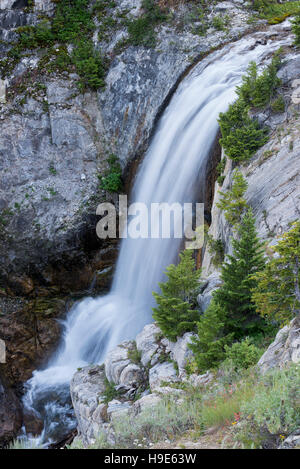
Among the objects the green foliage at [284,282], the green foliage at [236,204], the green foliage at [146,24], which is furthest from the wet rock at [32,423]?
the green foliage at [146,24]

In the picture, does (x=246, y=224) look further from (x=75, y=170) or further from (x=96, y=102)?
(x=96, y=102)

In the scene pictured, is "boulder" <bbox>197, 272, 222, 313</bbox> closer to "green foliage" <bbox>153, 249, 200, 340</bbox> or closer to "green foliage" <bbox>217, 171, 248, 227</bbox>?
"green foliage" <bbox>153, 249, 200, 340</bbox>

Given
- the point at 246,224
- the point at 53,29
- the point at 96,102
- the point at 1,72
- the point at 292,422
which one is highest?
the point at 53,29

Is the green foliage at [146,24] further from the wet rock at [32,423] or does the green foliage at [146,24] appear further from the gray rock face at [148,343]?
Answer: the wet rock at [32,423]

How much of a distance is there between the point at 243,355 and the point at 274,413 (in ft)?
9.69

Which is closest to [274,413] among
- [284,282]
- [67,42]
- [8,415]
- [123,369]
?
[284,282]

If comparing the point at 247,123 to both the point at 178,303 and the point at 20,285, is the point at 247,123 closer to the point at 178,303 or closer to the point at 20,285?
the point at 178,303

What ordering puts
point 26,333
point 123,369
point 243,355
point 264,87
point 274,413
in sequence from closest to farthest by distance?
1. point 274,413
2. point 243,355
3. point 123,369
4. point 264,87
5. point 26,333

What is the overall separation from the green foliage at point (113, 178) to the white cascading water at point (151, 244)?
151cm

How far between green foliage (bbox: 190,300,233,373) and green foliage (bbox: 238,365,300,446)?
118 inches

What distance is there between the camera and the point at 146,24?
822 inches

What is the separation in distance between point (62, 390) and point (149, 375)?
303 inches
